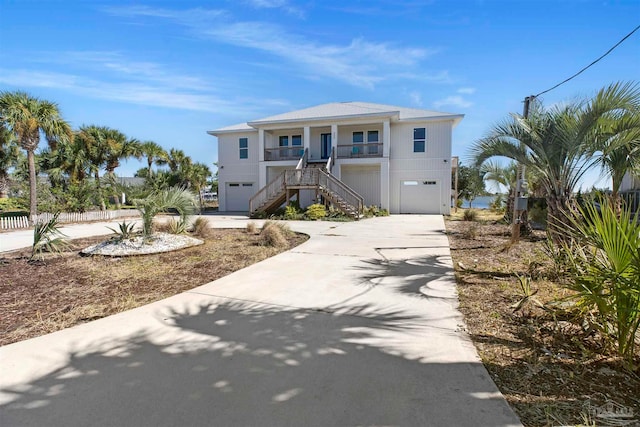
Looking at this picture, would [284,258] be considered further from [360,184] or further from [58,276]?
[360,184]

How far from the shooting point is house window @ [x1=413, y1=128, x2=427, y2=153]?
69.3 ft

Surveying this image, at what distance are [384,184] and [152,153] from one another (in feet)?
62.0

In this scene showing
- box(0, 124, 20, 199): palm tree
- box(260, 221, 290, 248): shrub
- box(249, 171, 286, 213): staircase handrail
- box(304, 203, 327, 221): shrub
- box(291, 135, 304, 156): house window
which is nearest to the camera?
box(260, 221, 290, 248): shrub

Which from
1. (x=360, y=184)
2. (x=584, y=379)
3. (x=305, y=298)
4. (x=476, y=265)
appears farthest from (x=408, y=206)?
(x=584, y=379)

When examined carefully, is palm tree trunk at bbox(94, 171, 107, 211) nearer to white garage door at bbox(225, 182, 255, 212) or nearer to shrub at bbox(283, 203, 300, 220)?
white garage door at bbox(225, 182, 255, 212)

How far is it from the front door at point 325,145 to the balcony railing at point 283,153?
4.77 feet

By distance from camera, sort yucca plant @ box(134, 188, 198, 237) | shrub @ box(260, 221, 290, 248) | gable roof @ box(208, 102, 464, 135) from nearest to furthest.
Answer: yucca plant @ box(134, 188, 198, 237) < shrub @ box(260, 221, 290, 248) < gable roof @ box(208, 102, 464, 135)

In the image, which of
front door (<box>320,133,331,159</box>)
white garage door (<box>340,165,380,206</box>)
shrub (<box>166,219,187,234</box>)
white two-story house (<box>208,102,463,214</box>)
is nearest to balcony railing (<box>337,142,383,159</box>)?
white two-story house (<box>208,102,463,214</box>)

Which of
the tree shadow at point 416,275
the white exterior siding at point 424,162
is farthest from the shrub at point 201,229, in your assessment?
the white exterior siding at point 424,162

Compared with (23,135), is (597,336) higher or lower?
lower

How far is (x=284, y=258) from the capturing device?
7457 mm

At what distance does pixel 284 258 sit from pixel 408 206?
1582 centimetres

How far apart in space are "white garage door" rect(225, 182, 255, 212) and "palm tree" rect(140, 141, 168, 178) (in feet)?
20.0

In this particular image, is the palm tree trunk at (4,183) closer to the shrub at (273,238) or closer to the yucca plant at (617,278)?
the shrub at (273,238)
